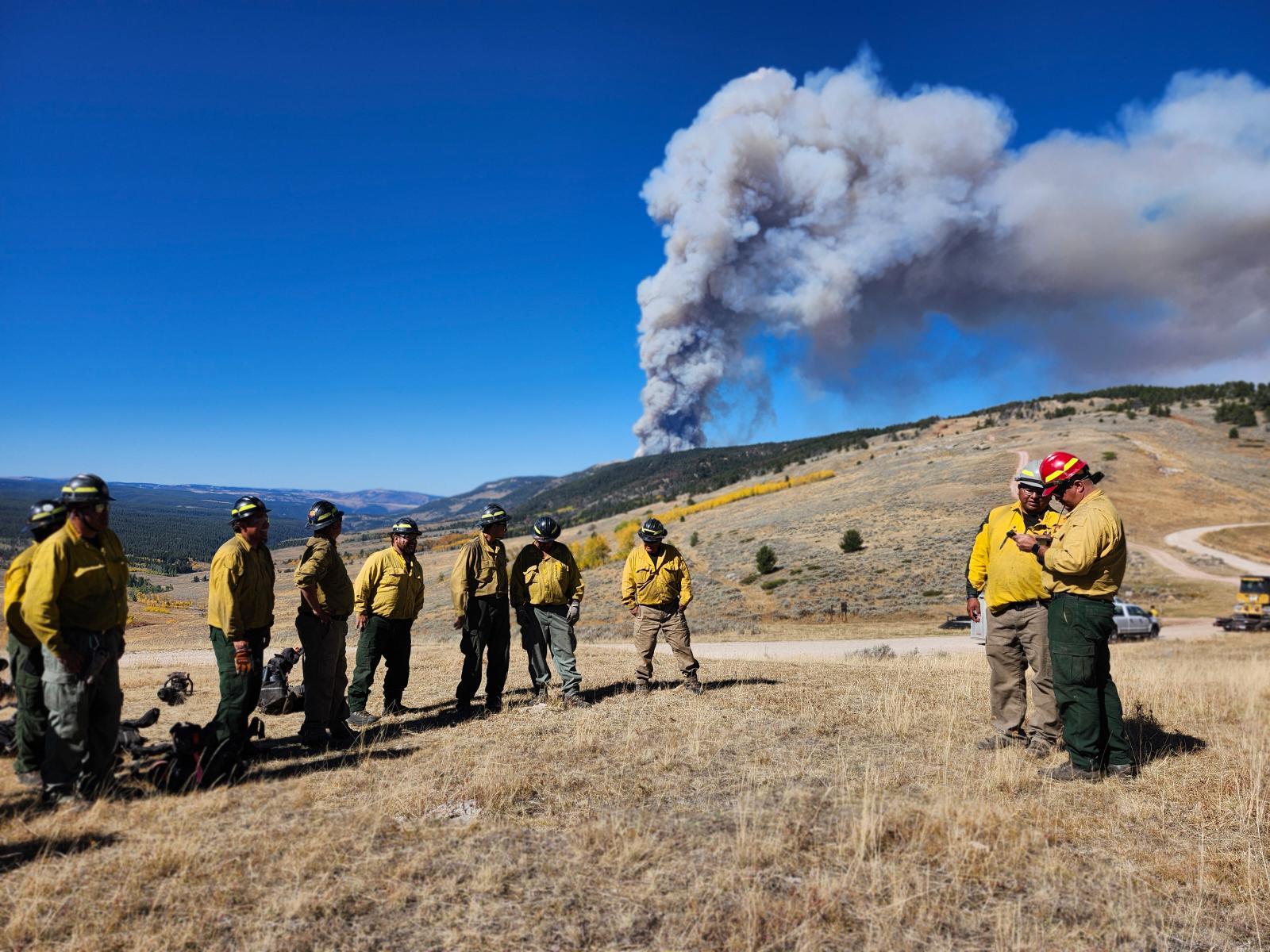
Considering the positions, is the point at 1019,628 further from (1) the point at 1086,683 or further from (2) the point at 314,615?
(2) the point at 314,615

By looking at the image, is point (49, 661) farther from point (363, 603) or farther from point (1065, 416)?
point (1065, 416)

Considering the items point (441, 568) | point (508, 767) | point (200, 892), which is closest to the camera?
point (200, 892)

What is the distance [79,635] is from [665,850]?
421 centimetres

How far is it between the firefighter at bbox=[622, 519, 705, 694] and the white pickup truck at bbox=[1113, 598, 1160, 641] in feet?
59.2

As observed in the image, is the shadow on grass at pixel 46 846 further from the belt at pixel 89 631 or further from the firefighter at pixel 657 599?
the firefighter at pixel 657 599

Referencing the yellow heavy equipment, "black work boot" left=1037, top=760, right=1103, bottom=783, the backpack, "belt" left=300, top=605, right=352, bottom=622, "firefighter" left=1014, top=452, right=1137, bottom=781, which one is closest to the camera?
"firefighter" left=1014, top=452, right=1137, bottom=781

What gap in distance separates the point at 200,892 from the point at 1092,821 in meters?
5.12

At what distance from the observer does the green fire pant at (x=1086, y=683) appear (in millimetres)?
5012

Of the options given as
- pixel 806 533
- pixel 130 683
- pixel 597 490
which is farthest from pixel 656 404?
pixel 130 683

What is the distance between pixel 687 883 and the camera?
3.48 meters

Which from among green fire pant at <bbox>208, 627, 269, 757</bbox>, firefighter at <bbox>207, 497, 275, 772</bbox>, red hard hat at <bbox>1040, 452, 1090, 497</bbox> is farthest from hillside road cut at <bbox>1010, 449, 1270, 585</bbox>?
green fire pant at <bbox>208, 627, 269, 757</bbox>

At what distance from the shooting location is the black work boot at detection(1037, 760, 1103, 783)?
16.6 feet

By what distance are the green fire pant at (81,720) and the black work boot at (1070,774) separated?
21.9 feet

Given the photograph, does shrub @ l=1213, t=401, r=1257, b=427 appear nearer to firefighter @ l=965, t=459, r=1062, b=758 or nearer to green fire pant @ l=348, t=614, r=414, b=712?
firefighter @ l=965, t=459, r=1062, b=758
